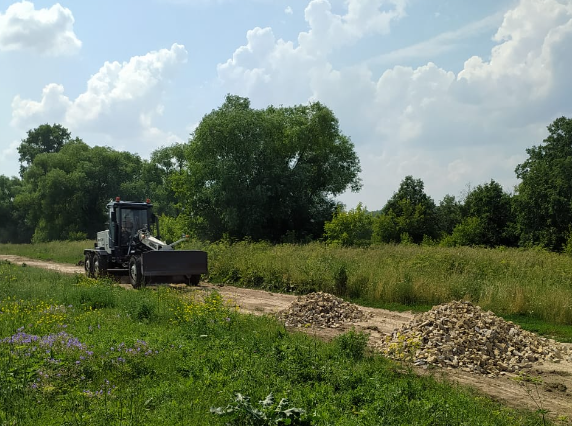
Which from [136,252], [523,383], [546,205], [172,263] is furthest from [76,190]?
[523,383]

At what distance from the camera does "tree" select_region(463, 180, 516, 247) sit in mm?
49375

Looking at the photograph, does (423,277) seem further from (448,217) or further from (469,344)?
(448,217)

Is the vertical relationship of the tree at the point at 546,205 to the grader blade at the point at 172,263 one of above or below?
above

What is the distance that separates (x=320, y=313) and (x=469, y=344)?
4.12 meters

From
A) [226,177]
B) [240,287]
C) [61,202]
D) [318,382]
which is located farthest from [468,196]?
[318,382]

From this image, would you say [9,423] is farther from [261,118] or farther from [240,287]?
[261,118]

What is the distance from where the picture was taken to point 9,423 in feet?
17.4

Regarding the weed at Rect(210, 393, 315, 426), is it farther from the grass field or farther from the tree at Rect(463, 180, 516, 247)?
the tree at Rect(463, 180, 516, 247)

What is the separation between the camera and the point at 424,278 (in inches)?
617

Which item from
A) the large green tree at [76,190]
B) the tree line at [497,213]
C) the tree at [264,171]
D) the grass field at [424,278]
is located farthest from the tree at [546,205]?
the large green tree at [76,190]

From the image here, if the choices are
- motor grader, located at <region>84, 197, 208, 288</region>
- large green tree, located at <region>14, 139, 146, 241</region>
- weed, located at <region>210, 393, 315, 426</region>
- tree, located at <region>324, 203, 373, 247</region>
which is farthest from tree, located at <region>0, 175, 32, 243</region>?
weed, located at <region>210, 393, 315, 426</region>

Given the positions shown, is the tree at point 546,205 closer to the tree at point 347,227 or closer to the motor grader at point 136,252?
the tree at point 347,227

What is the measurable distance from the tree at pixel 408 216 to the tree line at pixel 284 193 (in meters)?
0.11

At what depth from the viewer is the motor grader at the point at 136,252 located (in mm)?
18047
